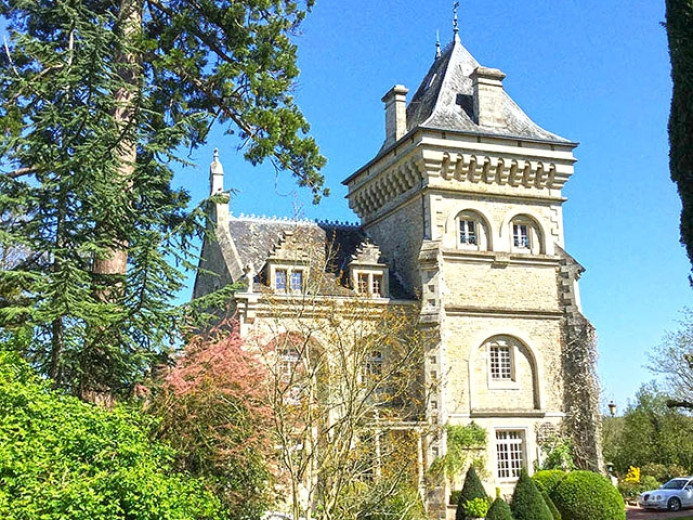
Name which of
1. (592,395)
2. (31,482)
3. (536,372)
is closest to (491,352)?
(536,372)

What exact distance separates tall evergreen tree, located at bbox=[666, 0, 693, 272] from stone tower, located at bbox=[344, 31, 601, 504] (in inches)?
364

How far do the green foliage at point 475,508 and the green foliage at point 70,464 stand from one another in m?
12.1

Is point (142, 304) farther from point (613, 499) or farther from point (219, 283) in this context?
point (613, 499)

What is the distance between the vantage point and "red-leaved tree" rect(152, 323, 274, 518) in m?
14.5

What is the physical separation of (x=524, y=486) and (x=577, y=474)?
2895mm

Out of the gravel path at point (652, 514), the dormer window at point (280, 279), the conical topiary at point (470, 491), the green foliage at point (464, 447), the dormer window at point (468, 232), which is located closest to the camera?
the conical topiary at point (470, 491)

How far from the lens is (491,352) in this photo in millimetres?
25484

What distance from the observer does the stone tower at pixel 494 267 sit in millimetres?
24719

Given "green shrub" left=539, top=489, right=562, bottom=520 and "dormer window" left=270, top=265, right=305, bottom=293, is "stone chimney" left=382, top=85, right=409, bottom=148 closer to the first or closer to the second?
"dormer window" left=270, top=265, right=305, bottom=293

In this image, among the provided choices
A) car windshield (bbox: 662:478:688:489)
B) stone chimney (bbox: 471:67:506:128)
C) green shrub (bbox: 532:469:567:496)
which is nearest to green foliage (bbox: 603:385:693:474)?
car windshield (bbox: 662:478:688:489)

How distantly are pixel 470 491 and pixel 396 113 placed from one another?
14.4 m

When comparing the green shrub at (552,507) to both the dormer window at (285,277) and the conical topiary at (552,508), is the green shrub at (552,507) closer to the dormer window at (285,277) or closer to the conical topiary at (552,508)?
the conical topiary at (552,508)

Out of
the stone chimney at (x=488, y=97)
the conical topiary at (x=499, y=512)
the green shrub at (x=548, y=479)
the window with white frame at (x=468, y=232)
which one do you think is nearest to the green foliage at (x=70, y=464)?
the conical topiary at (x=499, y=512)

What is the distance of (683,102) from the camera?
16.6 metres
